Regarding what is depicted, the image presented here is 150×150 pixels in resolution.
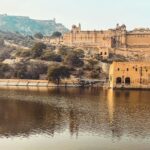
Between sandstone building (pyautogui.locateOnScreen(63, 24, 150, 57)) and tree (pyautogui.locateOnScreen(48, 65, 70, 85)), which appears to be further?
sandstone building (pyautogui.locateOnScreen(63, 24, 150, 57))

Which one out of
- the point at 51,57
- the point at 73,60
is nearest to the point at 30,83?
the point at 73,60

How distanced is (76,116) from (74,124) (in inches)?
186

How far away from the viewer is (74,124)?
1481 inches

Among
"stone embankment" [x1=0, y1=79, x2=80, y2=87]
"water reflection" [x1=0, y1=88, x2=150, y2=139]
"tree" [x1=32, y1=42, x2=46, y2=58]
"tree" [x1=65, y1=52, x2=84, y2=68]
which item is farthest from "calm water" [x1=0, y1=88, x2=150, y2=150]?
"tree" [x1=32, y1=42, x2=46, y2=58]

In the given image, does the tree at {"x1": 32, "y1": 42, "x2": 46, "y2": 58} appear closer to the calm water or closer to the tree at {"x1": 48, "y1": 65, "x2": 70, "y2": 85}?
the tree at {"x1": 48, "y1": 65, "x2": 70, "y2": 85}

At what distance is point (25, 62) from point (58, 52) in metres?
10.8

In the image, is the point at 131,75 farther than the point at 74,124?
Yes

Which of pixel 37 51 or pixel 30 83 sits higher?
pixel 37 51

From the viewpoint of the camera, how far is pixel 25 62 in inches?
3875

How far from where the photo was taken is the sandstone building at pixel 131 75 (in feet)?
254

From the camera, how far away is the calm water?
30141 millimetres

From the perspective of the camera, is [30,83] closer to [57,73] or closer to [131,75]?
[57,73]

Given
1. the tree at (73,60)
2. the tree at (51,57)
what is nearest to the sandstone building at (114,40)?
the tree at (51,57)

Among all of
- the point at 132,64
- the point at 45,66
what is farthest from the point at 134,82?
the point at 45,66
